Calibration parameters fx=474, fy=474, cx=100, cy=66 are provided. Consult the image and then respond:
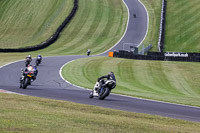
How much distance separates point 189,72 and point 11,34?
148 ft

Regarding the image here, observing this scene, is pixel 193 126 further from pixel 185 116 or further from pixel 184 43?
pixel 184 43

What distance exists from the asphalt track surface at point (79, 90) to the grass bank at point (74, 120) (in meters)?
1.93

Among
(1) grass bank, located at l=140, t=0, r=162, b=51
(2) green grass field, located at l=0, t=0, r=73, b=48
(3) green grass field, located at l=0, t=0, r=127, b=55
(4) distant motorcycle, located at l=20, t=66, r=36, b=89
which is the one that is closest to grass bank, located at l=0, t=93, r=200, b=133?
(4) distant motorcycle, located at l=20, t=66, r=36, b=89

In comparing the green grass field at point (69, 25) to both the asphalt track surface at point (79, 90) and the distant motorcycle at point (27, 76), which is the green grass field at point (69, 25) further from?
the distant motorcycle at point (27, 76)

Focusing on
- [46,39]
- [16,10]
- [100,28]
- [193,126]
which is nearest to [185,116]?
[193,126]

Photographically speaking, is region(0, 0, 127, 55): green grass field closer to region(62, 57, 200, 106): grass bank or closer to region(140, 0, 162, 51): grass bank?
region(140, 0, 162, 51): grass bank

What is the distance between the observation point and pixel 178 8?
8050cm

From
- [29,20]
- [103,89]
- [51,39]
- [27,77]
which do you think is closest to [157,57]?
[51,39]

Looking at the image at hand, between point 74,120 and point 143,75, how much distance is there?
2603 centimetres

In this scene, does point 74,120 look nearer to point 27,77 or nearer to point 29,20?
point 27,77

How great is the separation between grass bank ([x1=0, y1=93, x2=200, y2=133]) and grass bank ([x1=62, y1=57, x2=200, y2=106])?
1325 cm

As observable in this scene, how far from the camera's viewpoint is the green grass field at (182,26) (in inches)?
2552

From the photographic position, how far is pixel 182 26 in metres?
72.1

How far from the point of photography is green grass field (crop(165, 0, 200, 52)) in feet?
213
